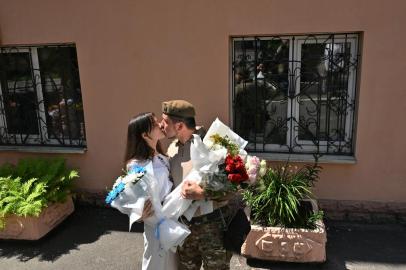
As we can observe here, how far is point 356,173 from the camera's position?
409 cm

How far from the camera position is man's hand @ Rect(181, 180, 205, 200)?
89.0 inches

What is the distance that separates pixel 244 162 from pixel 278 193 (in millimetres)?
1317

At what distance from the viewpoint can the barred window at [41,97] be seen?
15.5 ft

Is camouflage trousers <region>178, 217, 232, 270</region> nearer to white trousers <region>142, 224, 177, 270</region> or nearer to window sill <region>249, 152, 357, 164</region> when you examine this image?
white trousers <region>142, 224, 177, 270</region>

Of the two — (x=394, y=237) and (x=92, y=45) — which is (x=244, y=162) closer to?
(x=394, y=237)

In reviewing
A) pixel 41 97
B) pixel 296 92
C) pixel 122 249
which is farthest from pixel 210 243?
pixel 41 97

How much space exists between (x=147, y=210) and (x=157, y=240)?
277mm

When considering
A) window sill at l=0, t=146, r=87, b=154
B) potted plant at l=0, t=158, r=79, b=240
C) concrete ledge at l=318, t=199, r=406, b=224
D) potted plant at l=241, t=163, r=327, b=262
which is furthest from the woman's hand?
window sill at l=0, t=146, r=87, b=154

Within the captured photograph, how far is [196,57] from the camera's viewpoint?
413 centimetres

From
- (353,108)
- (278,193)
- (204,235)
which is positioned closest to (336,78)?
(353,108)

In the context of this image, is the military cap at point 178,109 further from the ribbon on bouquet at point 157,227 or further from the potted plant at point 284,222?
the potted plant at point 284,222

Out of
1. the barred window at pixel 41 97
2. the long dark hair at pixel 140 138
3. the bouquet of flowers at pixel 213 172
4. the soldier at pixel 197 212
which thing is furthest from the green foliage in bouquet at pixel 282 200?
the barred window at pixel 41 97

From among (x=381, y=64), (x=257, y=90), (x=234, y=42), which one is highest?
(x=234, y=42)

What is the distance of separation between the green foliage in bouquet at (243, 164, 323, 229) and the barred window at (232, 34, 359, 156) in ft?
1.79
